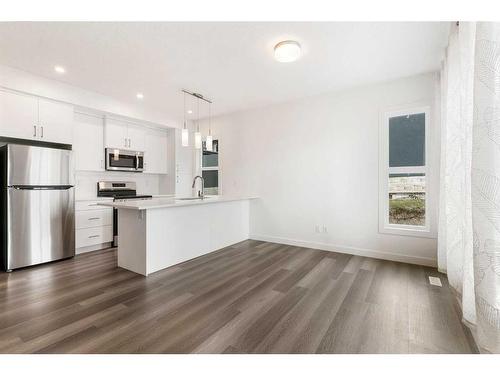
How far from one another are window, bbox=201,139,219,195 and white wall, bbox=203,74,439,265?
0.43 metres

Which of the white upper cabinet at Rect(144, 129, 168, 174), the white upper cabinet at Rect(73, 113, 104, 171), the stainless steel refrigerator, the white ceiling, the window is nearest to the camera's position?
the white ceiling

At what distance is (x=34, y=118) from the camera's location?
3260 millimetres

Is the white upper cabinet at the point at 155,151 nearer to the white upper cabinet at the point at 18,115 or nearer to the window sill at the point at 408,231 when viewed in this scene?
the white upper cabinet at the point at 18,115

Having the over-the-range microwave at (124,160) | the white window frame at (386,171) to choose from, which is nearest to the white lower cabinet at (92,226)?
the over-the-range microwave at (124,160)

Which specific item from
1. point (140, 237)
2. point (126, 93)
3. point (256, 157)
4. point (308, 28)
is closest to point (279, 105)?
point (256, 157)

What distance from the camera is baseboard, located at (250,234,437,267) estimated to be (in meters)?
3.14

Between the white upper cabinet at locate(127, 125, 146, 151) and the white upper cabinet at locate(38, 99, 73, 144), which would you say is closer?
the white upper cabinet at locate(38, 99, 73, 144)

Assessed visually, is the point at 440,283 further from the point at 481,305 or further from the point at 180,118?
the point at 180,118

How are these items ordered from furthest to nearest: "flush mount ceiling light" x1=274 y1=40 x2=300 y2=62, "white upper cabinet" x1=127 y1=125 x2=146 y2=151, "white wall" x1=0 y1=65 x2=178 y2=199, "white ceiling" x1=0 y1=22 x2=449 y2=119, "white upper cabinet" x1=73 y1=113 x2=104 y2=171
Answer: "white upper cabinet" x1=127 y1=125 x2=146 y2=151 < "white upper cabinet" x1=73 y1=113 x2=104 y2=171 < "white wall" x1=0 y1=65 x2=178 y2=199 < "flush mount ceiling light" x1=274 y1=40 x2=300 y2=62 < "white ceiling" x1=0 y1=22 x2=449 y2=119

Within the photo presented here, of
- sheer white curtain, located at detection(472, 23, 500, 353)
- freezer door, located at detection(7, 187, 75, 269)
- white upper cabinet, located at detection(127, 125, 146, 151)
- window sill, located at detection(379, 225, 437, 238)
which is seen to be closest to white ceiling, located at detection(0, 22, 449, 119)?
white upper cabinet, located at detection(127, 125, 146, 151)

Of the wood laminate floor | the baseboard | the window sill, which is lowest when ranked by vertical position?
the wood laminate floor

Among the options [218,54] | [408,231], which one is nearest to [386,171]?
[408,231]

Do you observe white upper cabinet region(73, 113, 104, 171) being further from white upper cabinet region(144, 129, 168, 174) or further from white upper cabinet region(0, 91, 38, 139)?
white upper cabinet region(144, 129, 168, 174)
